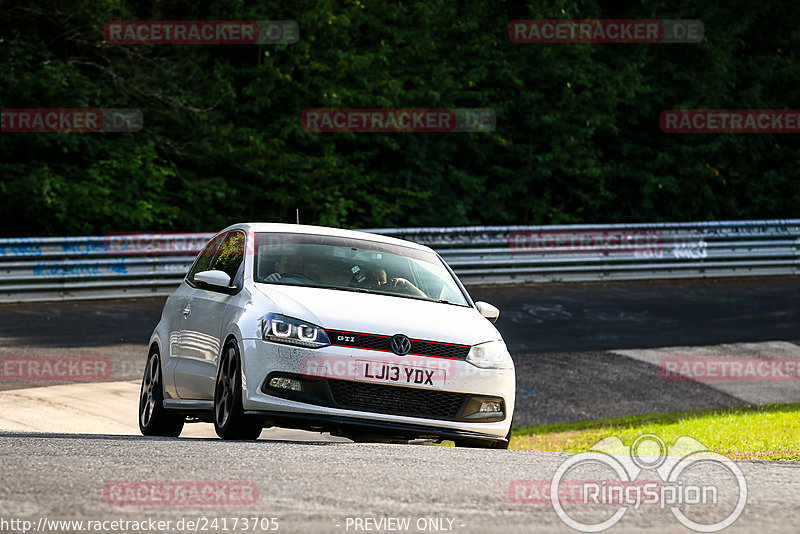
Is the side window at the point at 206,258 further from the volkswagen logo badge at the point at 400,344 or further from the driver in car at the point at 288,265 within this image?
the volkswagen logo badge at the point at 400,344

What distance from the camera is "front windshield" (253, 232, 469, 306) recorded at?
9.02 meters

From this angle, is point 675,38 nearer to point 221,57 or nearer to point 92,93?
point 221,57

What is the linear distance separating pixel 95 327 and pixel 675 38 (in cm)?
2010

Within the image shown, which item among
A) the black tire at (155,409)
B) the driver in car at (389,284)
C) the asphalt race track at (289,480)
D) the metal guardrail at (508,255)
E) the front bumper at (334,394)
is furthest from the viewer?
the metal guardrail at (508,255)

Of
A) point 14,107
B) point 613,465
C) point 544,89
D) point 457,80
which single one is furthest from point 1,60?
point 613,465

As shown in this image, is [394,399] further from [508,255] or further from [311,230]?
[508,255]

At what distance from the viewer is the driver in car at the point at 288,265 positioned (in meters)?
8.97

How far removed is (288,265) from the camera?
9.10m

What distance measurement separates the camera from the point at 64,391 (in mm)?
14219

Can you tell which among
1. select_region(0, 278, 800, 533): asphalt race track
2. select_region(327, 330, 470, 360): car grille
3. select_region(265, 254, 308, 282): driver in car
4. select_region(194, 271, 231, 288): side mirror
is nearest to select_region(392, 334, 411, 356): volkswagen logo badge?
select_region(327, 330, 470, 360): car grille

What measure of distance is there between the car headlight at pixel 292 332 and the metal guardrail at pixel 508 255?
46.7ft

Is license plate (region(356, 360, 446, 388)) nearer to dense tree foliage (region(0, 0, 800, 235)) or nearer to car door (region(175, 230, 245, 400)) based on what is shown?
car door (region(175, 230, 245, 400))

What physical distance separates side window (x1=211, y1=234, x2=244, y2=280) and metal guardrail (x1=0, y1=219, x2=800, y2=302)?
1228 cm

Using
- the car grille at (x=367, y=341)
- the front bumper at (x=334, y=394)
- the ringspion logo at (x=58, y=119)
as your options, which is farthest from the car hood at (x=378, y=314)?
the ringspion logo at (x=58, y=119)
